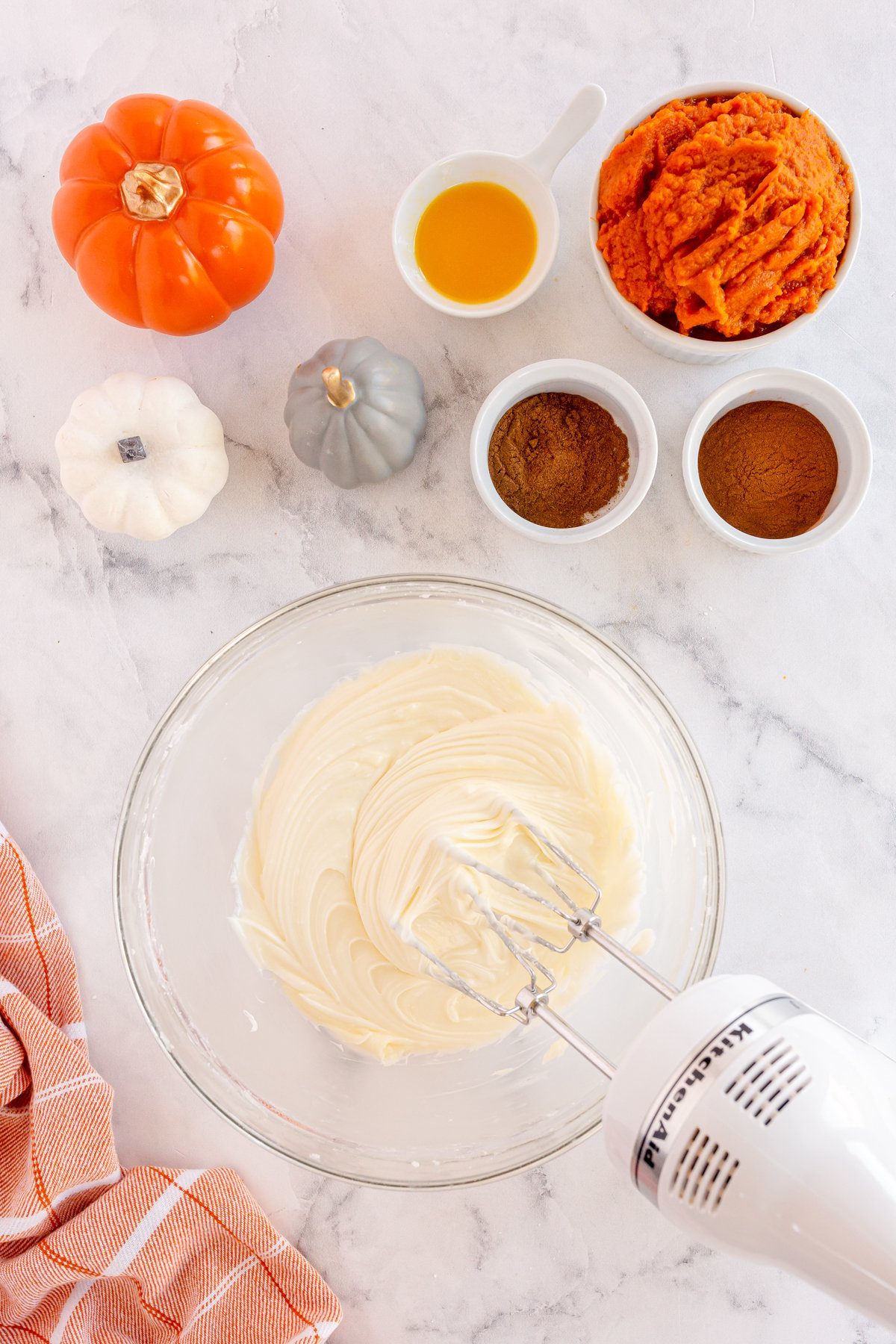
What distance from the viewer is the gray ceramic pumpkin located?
1.15 m

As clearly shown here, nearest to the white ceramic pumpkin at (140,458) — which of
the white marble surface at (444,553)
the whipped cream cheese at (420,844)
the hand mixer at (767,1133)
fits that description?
the white marble surface at (444,553)

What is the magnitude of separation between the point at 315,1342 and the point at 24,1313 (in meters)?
0.40

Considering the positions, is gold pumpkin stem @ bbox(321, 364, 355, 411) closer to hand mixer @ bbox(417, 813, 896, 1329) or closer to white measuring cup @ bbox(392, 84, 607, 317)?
white measuring cup @ bbox(392, 84, 607, 317)

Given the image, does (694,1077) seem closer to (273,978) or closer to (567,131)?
(273,978)

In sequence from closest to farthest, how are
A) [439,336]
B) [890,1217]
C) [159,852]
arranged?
[890,1217] < [159,852] < [439,336]

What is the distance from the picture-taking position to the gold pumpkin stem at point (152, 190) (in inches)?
42.9

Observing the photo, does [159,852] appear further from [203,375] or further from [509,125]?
[509,125]

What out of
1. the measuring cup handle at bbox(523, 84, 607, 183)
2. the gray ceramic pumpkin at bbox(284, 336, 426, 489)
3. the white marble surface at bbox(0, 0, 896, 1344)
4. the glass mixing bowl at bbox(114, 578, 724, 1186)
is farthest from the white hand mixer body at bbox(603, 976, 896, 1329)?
the measuring cup handle at bbox(523, 84, 607, 183)

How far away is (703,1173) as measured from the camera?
74 centimetres

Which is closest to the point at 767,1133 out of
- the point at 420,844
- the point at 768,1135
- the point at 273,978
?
the point at 768,1135

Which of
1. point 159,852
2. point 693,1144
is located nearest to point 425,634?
point 159,852

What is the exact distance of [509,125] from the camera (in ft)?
4.09

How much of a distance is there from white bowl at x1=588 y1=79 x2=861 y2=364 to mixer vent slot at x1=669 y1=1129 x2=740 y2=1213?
2.84 ft

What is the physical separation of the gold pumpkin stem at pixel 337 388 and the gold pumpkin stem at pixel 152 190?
269mm
